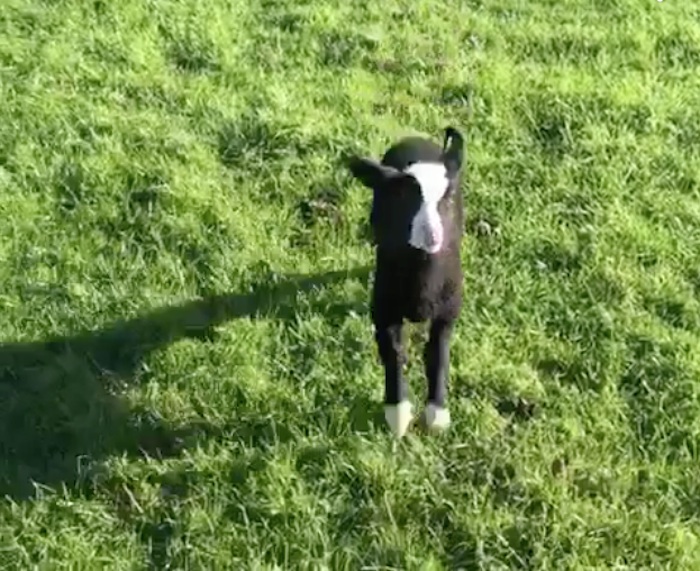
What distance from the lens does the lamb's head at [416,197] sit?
403cm

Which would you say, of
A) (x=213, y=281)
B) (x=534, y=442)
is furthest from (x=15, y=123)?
(x=534, y=442)

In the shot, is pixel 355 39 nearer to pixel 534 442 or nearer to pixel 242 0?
pixel 242 0

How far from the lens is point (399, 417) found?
4352mm

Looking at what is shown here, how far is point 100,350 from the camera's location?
4.80m

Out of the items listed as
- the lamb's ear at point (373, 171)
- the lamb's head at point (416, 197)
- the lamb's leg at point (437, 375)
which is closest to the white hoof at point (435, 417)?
the lamb's leg at point (437, 375)

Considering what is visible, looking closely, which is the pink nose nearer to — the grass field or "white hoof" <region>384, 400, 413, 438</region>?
"white hoof" <region>384, 400, 413, 438</region>

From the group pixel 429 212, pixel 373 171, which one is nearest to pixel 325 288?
pixel 373 171

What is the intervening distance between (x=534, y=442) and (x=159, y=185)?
2.10m

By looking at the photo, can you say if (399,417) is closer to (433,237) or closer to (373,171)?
(433,237)

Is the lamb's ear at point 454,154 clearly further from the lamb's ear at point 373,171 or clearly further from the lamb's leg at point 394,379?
the lamb's leg at point 394,379

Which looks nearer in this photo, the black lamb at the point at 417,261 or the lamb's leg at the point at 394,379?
the black lamb at the point at 417,261

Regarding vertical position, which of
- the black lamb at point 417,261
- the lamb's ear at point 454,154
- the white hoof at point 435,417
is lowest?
the white hoof at point 435,417

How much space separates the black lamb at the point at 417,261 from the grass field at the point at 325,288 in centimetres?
21

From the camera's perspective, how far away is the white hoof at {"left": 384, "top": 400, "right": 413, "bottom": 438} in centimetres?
435
